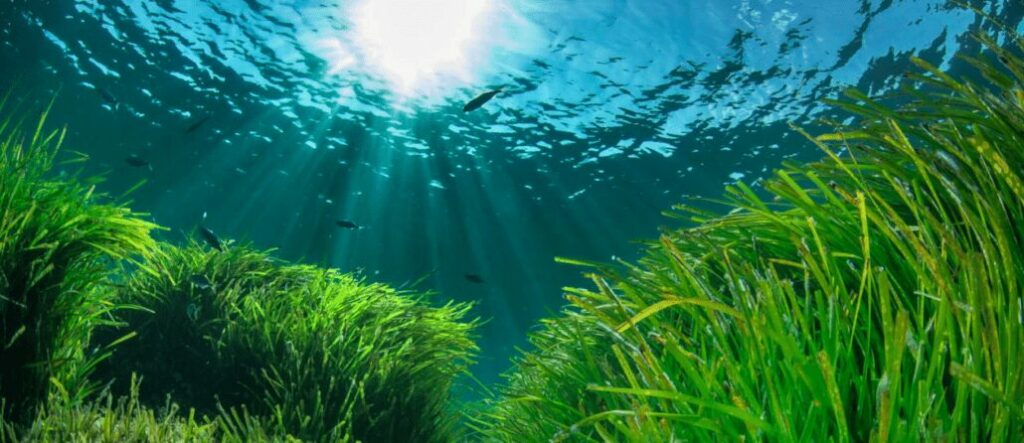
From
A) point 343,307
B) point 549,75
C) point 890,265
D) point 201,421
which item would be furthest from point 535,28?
point 890,265

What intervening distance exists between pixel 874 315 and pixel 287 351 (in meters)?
3.54

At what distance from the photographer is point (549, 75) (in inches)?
478

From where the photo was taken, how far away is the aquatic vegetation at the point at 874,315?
0.93 metres

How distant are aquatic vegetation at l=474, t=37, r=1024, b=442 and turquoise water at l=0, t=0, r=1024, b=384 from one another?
6.87 metres

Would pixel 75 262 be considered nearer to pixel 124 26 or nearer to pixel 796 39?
pixel 796 39

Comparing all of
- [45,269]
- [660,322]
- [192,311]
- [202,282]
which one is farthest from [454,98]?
[660,322]

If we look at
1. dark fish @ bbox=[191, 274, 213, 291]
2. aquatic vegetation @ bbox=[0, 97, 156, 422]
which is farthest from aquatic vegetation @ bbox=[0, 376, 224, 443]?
dark fish @ bbox=[191, 274, 213, 291]

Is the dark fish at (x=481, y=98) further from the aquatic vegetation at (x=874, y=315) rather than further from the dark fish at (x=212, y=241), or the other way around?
the aquatic vegetation at (x=874, y=315)

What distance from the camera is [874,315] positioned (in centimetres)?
151

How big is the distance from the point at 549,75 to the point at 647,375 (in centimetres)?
1151

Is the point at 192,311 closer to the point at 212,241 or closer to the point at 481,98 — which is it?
the point at 212,241

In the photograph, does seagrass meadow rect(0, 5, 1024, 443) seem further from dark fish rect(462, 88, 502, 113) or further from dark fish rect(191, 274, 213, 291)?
dark fish rect(462, 88, 502, 113)

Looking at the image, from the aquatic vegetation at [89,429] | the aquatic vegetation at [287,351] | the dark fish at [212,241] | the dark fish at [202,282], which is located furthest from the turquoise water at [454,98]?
the aquatic vegetation at [89,429]

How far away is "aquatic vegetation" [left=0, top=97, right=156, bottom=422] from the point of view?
96.1 inches
